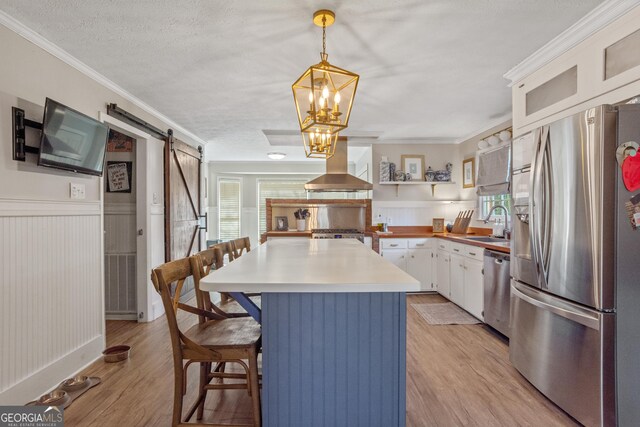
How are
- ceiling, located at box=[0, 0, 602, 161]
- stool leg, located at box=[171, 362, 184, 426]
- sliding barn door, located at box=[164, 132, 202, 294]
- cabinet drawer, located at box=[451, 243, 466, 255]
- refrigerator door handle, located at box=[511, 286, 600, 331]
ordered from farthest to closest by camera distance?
sliding barn door, located at box=[164, 132, 202, 294], cabinet drawer, located at box=[451, 243, 466, 255], ceiling, located at box=[0, 0, 602, 161], refrigerator door handle, located at box=[511, 286, 600, 331], stool leg, located at box=[171, 362, 184, 426]

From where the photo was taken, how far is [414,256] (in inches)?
192

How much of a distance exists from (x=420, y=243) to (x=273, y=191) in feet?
14.2

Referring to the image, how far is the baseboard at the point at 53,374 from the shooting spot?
Answer: 6.86 feet

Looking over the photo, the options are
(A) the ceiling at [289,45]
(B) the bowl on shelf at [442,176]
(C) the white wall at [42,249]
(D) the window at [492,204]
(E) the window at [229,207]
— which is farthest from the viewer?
(E) the window at [229,207]

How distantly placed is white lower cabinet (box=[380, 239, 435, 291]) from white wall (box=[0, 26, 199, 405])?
342 cm

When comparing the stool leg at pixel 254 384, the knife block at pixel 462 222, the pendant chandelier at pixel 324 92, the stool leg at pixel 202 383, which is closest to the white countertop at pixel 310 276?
the stool leg at pixel 254 384

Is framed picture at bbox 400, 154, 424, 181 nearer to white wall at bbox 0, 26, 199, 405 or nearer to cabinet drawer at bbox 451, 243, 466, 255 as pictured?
cabinet drawer at bbox 451, 243, 466, 255

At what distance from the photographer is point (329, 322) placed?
4.94 ft

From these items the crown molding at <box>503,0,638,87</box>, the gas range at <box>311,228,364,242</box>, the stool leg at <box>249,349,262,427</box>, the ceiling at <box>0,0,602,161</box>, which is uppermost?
the ceiling at <box>0,0,602,161</box>

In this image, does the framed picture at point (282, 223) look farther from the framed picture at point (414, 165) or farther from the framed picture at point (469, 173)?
the framed picture at point (469, 173)

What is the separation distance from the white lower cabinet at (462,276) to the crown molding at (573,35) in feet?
5.64

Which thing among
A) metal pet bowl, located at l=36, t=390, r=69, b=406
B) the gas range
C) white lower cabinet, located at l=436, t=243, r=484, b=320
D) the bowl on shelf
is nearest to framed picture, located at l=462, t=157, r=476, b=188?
the bowl on shelf

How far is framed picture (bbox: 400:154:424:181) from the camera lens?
544 centimetres

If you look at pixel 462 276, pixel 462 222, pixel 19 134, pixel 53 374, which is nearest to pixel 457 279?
pixel 462 276
